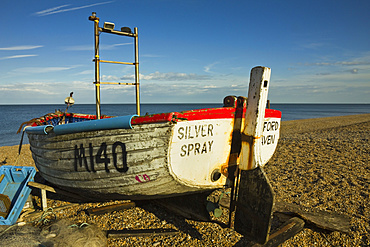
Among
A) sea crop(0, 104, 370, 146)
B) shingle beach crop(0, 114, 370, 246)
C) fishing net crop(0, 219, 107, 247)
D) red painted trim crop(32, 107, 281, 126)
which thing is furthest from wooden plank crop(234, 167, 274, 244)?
sea crop(0, 104, 370, 146)

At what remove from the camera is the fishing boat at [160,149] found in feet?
10.3

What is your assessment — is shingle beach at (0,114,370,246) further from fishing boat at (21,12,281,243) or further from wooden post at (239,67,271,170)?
wooden post at (239,67,271,170)

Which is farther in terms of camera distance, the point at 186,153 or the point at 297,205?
the point at 297,205

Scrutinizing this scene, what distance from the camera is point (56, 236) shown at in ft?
12.0

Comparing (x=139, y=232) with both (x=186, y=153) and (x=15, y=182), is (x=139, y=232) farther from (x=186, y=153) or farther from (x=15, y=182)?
(x=15, y=182)

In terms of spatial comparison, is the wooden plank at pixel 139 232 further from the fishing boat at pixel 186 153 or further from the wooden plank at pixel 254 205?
the wooden plank at pixel 254 205

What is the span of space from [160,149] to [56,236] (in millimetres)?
2188

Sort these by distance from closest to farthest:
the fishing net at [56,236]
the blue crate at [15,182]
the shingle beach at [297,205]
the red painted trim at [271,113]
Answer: the fishing net at [56,236] → the shingle beach at [297,205] → the red painted trim at [271,113] → the blue crate at [15,182]

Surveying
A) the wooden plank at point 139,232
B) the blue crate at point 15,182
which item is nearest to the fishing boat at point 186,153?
the wooden plank at point 139,232

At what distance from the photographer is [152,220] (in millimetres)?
4363

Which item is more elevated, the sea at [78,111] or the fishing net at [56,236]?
the fishing net at [56,236]

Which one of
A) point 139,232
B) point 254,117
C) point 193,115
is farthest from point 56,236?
point 254,117

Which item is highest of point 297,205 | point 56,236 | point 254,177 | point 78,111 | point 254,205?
point 254,177

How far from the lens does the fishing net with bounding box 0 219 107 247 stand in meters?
3.34
